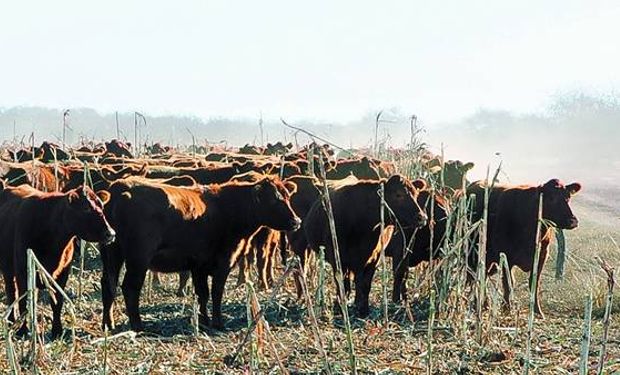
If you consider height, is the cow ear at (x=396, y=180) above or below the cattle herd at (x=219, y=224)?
above

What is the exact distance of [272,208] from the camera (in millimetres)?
11023

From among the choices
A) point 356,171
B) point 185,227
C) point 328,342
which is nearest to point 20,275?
point 185,227

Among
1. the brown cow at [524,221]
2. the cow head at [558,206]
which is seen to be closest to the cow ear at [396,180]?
the brown cow at [524,221]

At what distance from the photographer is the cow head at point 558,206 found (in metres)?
12.1

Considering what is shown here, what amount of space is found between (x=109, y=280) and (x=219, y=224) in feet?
4.66

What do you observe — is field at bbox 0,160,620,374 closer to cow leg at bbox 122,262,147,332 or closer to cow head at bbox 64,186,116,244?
cow leg at bbox 122,262,147,332

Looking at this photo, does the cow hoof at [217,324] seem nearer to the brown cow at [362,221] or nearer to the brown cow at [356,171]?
the brown cow at [362,221]

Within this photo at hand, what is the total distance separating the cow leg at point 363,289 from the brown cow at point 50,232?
3.26m

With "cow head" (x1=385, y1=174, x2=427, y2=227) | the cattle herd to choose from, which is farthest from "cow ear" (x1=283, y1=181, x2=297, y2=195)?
"cow head" (x1=385, y1=174, x2=427, y2=227)

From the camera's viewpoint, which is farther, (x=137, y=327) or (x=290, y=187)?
(x=290, y=187)

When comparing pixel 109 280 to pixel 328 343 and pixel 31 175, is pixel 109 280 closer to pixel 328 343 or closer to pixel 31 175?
pixel 328 343

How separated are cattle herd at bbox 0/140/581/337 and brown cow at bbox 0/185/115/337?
0.03 ft

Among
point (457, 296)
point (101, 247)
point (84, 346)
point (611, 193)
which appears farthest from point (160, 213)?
point (611, 193)

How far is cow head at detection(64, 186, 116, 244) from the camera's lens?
365 inches
